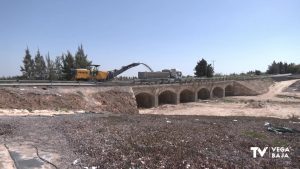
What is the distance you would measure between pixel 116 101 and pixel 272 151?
24.1m

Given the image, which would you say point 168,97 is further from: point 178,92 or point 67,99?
point 67,99

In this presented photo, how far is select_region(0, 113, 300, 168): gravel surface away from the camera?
42.3ft

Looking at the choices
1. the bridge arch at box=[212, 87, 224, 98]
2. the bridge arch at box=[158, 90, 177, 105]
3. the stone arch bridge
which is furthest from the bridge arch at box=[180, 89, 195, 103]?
the bridge arch at box=[212, 87, 224, 98]

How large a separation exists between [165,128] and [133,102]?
1971cm

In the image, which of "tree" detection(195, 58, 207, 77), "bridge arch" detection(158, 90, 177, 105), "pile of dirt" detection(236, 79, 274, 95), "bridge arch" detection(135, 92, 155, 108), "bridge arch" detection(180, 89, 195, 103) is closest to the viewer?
"bridge arch" detection(135, 92, 155, 108)

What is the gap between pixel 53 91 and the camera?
108ft

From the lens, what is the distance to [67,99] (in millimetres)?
32719

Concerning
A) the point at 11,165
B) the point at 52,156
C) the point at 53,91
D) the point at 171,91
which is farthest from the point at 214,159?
the point at 171,91

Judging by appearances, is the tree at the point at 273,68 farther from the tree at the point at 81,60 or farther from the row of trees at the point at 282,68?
the tree at the point at 81,60

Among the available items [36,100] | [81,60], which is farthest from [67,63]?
[36,100]

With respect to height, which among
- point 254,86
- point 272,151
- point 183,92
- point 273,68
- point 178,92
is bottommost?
point 272,151

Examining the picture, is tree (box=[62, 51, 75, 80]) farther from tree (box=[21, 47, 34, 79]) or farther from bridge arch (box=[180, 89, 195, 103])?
bridge arch (box=[180, 89, 195, 103])

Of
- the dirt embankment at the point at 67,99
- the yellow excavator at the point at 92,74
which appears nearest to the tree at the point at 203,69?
the yellow excavator at the point at 92,74

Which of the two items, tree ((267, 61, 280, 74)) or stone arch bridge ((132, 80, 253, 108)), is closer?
stone arch bridge ((132, 80, 253, 108))
